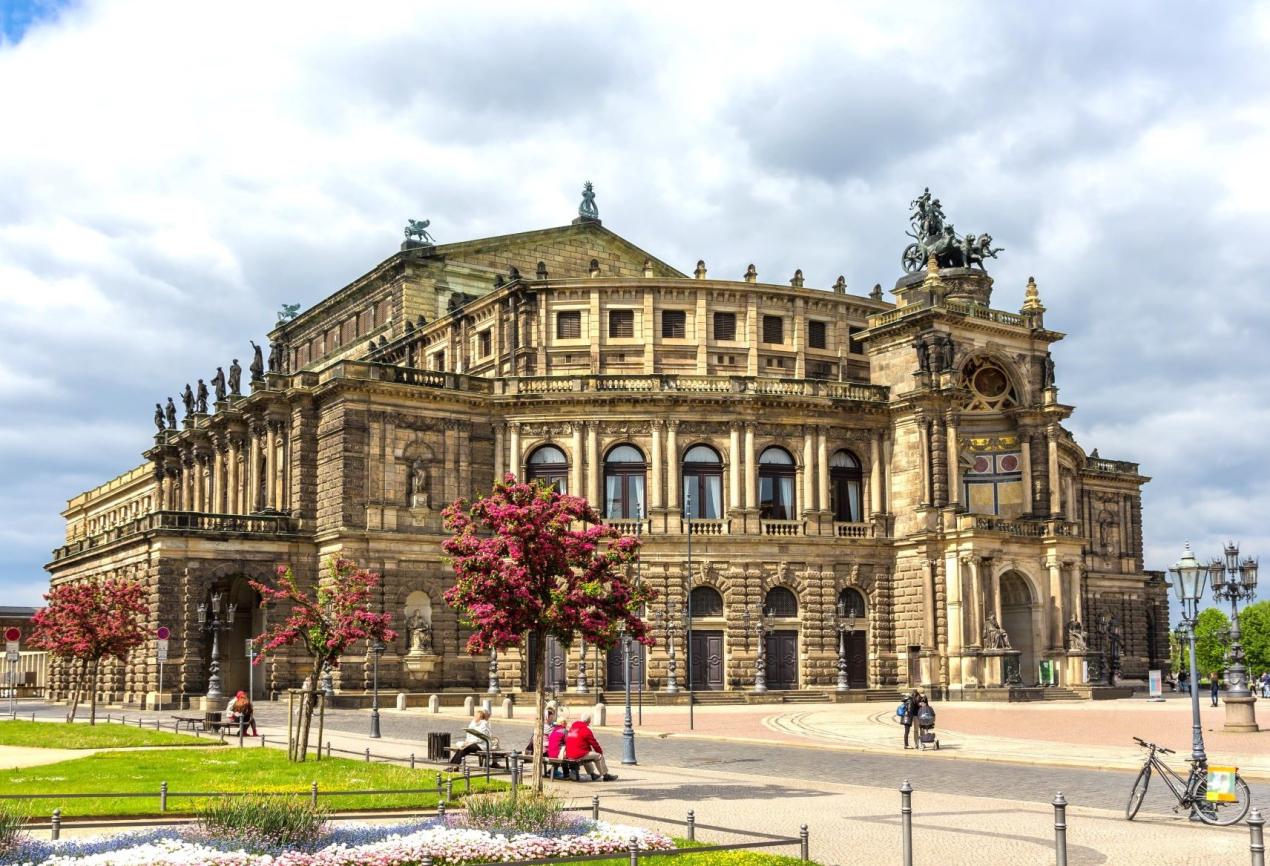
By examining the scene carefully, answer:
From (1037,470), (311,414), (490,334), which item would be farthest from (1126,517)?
(311,414)

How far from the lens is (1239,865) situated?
687 inches

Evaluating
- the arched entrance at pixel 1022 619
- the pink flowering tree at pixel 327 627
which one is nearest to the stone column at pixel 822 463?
the arched entrance at pixel 1022 619

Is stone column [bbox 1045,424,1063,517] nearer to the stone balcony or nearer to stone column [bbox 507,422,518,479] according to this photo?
stone column [bbox 507,422,518,479]

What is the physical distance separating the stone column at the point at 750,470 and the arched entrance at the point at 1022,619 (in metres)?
13.3

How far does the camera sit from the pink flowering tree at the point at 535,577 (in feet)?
83.7

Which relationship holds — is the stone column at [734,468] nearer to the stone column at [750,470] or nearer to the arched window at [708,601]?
the stone column at [750,470]

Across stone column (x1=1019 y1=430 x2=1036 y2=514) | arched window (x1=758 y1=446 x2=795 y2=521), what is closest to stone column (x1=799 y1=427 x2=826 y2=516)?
arched window (x1=758 y1=446 x2=795 y2=521)

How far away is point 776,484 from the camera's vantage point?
69.1 meters

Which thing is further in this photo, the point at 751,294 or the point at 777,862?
the point at 751,294

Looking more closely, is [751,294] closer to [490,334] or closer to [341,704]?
[490,334]

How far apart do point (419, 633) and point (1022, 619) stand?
29.5 m

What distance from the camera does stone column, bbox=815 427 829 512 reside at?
68312 millimetres

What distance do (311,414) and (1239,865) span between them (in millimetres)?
54804

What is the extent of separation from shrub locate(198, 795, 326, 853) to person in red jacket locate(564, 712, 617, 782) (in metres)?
11.9
